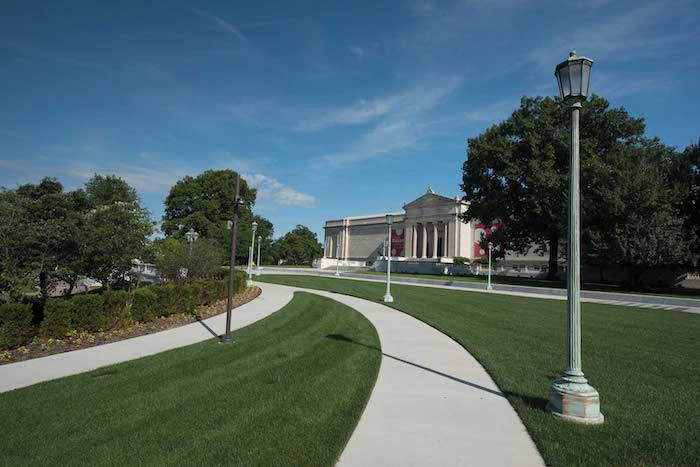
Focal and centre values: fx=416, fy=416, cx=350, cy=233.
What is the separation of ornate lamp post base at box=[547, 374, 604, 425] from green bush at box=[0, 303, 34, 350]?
1032 cm

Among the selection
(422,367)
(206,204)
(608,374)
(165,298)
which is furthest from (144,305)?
(206,204)

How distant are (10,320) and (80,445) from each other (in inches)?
243

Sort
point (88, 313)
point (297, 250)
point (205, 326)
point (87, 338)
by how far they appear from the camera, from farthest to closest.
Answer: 1. point (297, 250)
2. point (205, 326)
3. point (88, 313)
4. point (87, 338)

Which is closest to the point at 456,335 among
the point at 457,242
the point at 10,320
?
the point at 10,320

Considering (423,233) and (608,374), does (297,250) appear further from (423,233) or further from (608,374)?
(608,374)

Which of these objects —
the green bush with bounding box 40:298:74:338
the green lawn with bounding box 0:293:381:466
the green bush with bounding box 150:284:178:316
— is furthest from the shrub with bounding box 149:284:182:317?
the green lawn with bounding box 0:293:381:466

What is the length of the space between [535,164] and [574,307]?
31347 mm

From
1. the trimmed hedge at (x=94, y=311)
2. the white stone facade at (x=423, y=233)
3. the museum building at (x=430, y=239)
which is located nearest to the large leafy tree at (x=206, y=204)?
the museum building at (x=430, y=239)

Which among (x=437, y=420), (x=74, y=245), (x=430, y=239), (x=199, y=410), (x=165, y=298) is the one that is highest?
(x=430, y=239)

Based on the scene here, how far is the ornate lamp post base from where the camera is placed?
512 centimetres

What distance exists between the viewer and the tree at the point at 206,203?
Answer: 6188 cm

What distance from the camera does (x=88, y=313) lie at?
10461 mm

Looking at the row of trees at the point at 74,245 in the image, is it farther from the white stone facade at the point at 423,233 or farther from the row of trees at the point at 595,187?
the white stone facade at the point at 423,233

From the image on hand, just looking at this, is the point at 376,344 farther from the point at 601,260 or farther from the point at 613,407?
the point at 601,260
